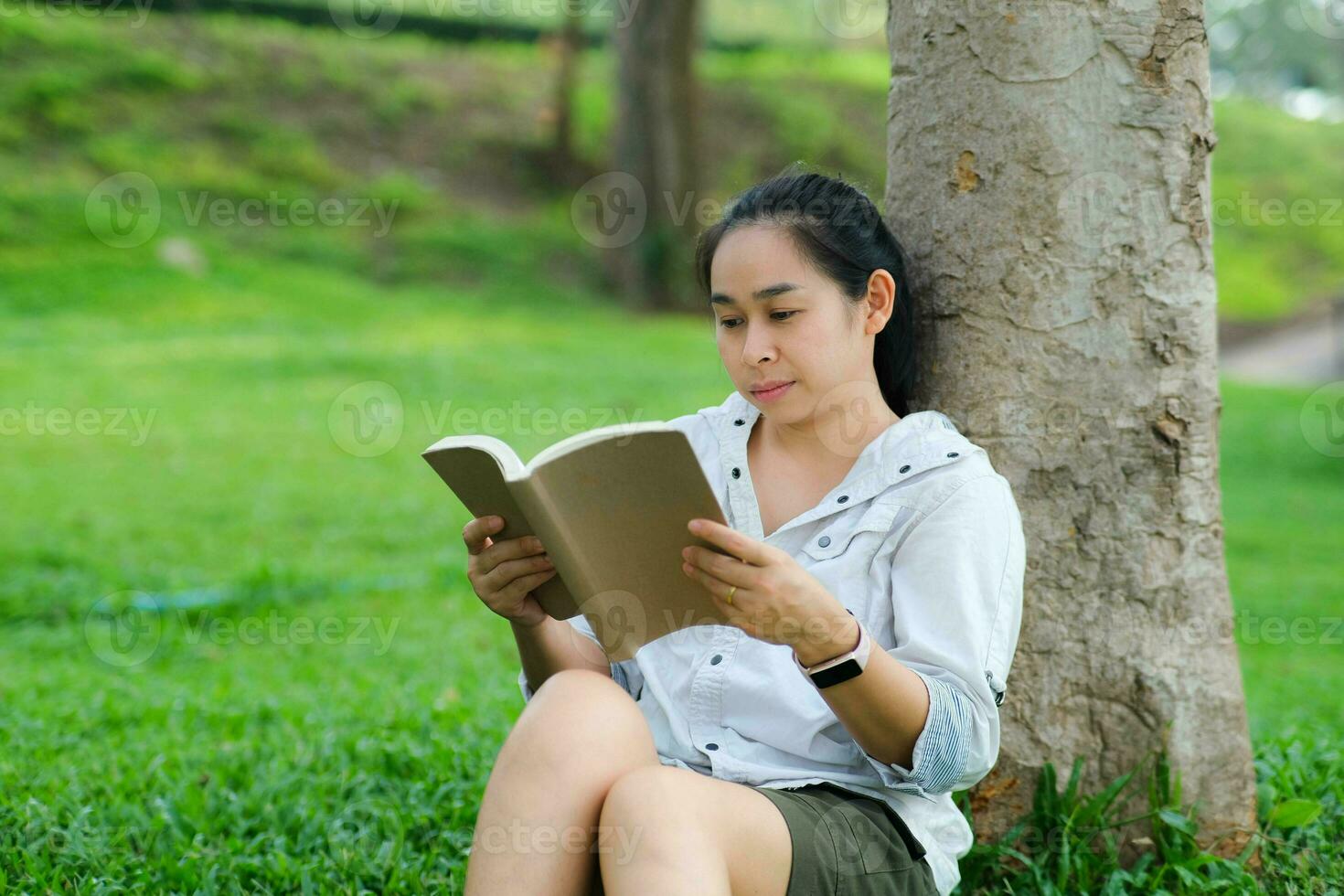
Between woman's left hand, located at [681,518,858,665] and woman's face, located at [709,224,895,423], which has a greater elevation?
woman's face, located at [709,224,895,423]

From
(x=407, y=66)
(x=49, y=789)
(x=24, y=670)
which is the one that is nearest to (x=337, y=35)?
(x=407, y=66)

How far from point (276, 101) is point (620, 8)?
473cm

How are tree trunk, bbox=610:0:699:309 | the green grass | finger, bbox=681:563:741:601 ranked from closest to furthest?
finger, bbox=681:563:741:601 → tree trunk, bbox=610:0:699:309 → the green grass

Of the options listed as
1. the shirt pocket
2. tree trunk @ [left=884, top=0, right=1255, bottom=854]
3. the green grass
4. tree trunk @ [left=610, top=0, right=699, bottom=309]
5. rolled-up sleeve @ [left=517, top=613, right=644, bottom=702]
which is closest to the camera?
the shirt pocket

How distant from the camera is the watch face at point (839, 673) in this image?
1.60m

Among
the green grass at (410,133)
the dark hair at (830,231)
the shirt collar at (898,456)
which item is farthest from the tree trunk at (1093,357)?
the green grass at (410,133)

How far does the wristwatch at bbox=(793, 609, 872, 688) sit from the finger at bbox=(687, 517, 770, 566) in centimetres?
15

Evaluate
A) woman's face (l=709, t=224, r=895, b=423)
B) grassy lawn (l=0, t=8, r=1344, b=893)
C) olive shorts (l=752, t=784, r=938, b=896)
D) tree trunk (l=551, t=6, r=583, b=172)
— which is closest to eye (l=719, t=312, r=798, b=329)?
woman's face (l=709, t=224, r=895, b=423)

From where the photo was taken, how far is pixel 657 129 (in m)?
12.3

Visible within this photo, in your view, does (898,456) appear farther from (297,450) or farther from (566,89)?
(566,89)

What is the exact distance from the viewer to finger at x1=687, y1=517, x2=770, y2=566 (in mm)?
1610

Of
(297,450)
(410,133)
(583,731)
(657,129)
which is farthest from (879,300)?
(410,133)

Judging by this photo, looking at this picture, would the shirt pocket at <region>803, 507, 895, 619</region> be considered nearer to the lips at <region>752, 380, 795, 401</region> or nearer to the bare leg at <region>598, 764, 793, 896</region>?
the lips at <region>752, 380, 795, 401</region>

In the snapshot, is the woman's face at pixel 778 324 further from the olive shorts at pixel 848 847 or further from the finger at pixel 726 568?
the olive shorts at pixel 848 847
